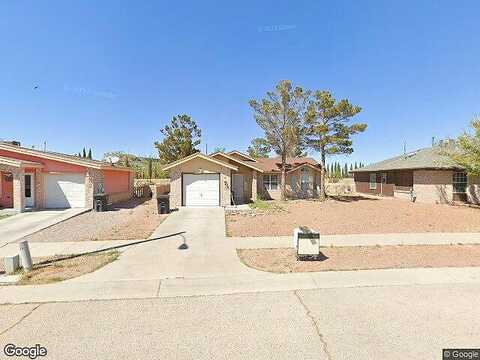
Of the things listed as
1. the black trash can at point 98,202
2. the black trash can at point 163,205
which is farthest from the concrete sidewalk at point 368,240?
the black trash can at point 98,202

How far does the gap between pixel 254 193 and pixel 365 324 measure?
1701 cm

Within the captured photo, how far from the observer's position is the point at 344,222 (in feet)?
40.3

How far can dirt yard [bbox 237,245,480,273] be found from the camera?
6.54 m

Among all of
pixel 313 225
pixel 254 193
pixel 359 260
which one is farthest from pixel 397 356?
pixel 254 193

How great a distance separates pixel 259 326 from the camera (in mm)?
3896

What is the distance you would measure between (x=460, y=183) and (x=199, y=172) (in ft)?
65.6

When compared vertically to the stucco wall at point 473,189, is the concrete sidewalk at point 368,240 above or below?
below

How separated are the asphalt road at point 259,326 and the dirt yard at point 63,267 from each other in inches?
49.2

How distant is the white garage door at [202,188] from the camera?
57.8 feet

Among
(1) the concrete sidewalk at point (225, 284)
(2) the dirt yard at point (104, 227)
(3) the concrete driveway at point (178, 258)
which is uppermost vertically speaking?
(2) the dirt yard at point (104, 227)

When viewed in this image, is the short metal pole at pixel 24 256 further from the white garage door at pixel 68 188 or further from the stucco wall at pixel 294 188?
the stucco wall at pixel 294 188

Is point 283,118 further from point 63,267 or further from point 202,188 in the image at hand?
point 63,267

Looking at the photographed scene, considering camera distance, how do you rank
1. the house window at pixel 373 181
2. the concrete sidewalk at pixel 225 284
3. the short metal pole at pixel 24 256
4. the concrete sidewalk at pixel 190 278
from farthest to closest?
the house window at pixel 373 181
the short metal pole at pixel 24 256
the concrete sidewalk at pixel 190 278
the concrete sidewalk at pixel 225 284

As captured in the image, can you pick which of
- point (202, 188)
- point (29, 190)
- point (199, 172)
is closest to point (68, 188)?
point (29, 190)
